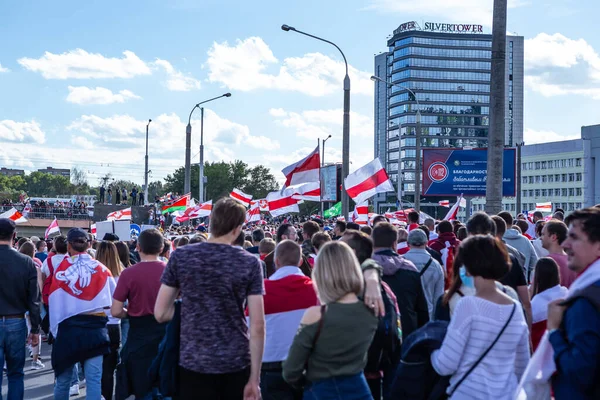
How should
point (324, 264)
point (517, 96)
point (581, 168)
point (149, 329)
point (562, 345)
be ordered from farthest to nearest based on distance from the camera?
point (517, 96)
point (581, 168)
point (149, 329)
point (324, 264)
point (562, 345)

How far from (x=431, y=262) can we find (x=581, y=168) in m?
115

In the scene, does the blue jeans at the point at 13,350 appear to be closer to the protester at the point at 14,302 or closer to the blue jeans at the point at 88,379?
the protester at the point at 14,302

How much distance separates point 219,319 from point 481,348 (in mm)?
1518

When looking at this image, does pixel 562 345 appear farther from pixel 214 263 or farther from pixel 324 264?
pixel 214 263

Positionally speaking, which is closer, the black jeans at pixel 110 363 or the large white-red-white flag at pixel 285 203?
the black jeans at pixel 110 363

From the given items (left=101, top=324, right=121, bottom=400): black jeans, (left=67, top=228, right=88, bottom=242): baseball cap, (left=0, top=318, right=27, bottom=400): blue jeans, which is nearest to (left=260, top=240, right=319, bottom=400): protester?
(left=67, top=228, right=88, bottom=242): baseball cap

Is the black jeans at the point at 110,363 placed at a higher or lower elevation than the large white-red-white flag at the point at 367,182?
lower

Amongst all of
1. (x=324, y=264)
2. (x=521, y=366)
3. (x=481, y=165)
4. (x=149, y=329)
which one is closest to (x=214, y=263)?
(x=324, y=264)

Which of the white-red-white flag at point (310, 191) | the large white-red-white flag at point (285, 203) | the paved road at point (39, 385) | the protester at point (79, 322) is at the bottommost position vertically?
the paved road at point (39, 385)

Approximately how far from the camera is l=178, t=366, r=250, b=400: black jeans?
182 inches

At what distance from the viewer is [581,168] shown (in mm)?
114875

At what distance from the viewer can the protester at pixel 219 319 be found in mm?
4590

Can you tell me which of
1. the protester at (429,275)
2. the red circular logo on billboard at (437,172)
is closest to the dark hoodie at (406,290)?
the protester at (429,275)

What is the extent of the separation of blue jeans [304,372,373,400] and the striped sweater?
50 centimetres
